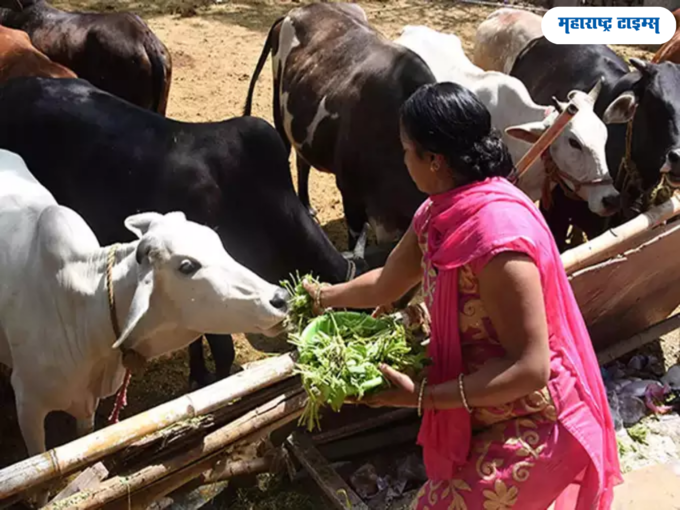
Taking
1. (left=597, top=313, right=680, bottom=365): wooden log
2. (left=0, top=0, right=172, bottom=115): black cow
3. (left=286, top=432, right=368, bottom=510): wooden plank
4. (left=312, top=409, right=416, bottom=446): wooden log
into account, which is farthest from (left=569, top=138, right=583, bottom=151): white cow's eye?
(left=0, top=0, right=172, bottom=115): black cow

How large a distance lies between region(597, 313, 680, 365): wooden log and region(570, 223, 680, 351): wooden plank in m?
0.05

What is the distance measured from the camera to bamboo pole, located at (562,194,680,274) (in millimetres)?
3581

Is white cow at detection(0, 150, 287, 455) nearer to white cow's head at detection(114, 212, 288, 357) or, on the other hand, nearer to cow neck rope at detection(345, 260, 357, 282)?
white cow's head at detection(114, 212, 288, 357)

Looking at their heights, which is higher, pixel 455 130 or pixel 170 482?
pixel 455 130

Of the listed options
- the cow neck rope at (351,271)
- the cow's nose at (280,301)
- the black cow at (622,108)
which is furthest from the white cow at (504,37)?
the cow's nose at (280,301)

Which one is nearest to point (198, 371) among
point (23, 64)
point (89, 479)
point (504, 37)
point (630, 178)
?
point (89, 479)

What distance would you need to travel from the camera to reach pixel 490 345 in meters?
2.08

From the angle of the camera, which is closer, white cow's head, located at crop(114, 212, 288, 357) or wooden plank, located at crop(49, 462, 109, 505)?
wooden plank, located at crop(49, 462, 109, 505)

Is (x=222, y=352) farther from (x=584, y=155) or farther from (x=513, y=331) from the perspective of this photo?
A: (x=513, y=331)

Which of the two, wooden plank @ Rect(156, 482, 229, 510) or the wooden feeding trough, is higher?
the wooden feeding trough

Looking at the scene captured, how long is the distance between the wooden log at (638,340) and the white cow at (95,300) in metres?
2.36

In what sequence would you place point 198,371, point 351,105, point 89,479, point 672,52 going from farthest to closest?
point 672,52 < point 351,105 < point 198,371 < point 89,479

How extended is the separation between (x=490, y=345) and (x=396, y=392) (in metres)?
0.30

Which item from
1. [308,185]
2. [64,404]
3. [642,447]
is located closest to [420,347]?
[64,404]
